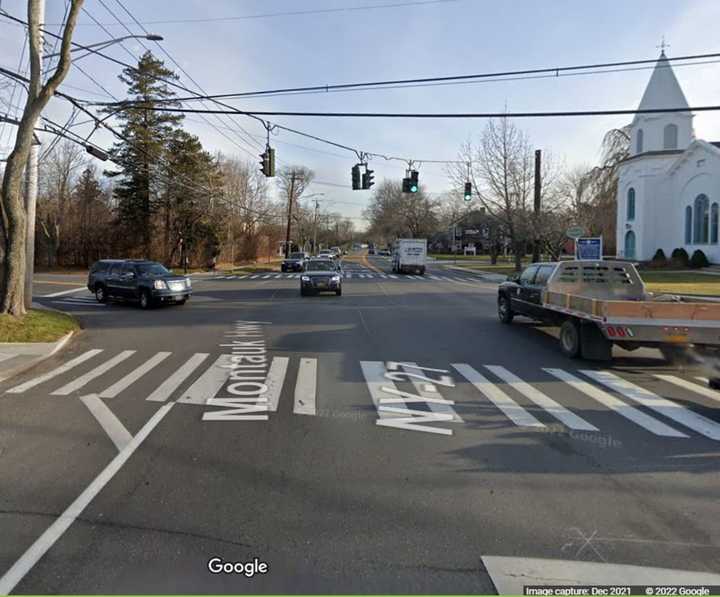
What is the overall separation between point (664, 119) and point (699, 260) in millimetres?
13922

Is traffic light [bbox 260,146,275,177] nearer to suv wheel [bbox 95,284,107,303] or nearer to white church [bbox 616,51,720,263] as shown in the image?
suv wheel [bbox 95,284,107,303]

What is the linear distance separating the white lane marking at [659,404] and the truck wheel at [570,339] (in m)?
1.16

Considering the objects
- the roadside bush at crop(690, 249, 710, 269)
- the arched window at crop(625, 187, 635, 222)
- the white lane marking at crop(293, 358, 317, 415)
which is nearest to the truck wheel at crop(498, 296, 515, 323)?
the white lane marking at crop(293, 358, 317, 415)

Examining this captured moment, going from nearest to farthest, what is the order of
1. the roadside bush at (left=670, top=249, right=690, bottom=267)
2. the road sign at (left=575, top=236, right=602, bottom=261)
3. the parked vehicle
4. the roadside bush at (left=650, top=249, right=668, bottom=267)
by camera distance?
the parked vehicle < the road sign at (left=575, top=236, right=602, bottom=261) < the roadside bush at (left=670, top=249, right=690, bottom=267) < the roadside bush at (left=650, top=249, right=668, bottom=267)

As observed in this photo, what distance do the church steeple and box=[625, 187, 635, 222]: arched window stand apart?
354cm

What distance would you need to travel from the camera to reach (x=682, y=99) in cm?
4794

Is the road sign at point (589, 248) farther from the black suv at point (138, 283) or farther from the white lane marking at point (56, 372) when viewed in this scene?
the white lane marking at point (56, 372)

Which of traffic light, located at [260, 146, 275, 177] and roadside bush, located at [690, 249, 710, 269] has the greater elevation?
traffic light, located at [260, 146, 275, 177]

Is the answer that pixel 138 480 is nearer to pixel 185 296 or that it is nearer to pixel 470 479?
pixel 470 479

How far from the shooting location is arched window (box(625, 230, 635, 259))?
5034 centimetres

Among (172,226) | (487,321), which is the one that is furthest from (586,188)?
(487,321)

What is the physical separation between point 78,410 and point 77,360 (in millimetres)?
4023

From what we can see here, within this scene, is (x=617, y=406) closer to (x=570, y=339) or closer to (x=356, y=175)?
(x=570, y=339)

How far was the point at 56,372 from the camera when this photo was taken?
9617 millimetres
